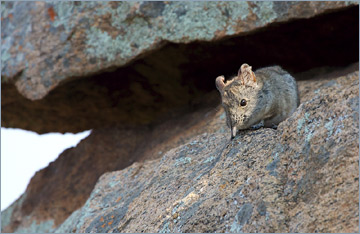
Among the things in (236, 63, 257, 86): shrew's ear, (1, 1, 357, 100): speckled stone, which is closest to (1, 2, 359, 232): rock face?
(1, 1, 357, 100): speckled stone

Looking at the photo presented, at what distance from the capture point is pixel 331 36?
10430mm

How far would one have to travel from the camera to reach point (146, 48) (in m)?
10.5

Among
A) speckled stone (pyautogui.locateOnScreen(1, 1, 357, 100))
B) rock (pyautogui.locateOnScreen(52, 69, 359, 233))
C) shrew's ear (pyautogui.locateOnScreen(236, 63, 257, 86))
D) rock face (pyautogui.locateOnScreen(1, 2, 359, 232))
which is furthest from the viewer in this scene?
speckled stone (pyautogui.locateOnScreen(1, 1, 357, 100))

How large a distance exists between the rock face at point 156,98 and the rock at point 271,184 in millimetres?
25

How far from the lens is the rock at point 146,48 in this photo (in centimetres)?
1016

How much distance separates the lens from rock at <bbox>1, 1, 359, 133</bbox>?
10.2 meters

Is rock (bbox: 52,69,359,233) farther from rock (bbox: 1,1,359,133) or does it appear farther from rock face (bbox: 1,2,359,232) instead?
rock (bbox: 1,1,359,133)

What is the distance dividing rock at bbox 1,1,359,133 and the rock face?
0.02 m

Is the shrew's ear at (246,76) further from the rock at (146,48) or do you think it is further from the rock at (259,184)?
the rock at (146,48)

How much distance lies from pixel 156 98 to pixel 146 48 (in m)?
1.92

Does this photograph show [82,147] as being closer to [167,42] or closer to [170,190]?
[167,42]

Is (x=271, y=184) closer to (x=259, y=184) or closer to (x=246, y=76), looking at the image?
(x=259, y=184)

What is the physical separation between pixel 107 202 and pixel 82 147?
3.95m

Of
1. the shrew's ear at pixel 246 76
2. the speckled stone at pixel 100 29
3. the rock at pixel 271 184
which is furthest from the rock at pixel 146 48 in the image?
the rock at pixel 271 184
